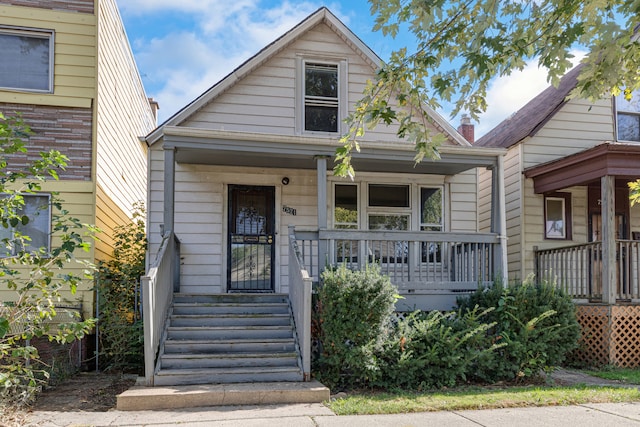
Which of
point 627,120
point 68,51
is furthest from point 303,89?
point 627,120

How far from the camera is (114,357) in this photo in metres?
8.70

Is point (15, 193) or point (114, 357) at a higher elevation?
point (15, 193)

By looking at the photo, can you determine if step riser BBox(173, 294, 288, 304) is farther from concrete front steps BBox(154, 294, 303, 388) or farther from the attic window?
the attic window

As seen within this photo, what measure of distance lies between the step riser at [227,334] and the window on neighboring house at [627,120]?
901 centimetres

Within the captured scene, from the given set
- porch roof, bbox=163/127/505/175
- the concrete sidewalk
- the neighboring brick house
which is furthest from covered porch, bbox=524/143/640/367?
the neighboring brick house

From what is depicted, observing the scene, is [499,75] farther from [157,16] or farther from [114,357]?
[157,16]

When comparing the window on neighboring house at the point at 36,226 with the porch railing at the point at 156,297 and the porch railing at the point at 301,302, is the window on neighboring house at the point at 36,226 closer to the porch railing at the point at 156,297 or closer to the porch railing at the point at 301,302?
the porch railing at the point at 156,297

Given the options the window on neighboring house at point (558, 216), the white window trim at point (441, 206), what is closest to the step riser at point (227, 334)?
the white window trim at point (441, 206)

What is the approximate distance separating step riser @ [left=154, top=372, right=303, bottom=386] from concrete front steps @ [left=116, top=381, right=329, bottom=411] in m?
0.16

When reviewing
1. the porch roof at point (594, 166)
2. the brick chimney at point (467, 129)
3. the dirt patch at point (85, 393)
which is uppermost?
the brick chimney at point (467, 129)

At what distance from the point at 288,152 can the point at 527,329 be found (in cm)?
454

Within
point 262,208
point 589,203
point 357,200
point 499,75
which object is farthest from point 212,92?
point 589,203

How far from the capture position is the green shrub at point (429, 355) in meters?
7.07

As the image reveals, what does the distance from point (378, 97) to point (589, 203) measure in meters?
8.48
